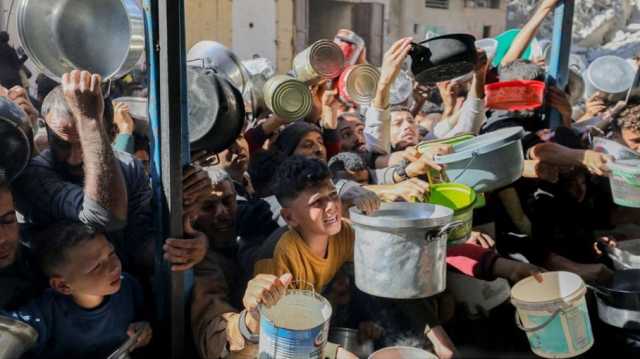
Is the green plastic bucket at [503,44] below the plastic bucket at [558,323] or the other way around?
the other way around

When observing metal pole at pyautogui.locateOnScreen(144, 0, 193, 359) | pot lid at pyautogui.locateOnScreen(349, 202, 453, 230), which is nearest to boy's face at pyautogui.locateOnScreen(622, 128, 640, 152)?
pot lid at pyautogui.locateOnScreen(349, 202, 453, 230)

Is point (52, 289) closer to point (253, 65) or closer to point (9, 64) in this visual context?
point (9, 64)

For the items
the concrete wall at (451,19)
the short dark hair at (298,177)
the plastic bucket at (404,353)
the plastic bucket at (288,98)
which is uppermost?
the concrete wall at (451,19)

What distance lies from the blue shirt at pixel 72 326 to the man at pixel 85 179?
276 mm

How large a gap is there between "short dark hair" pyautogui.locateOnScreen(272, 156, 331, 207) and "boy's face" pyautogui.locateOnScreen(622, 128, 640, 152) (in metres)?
1.99

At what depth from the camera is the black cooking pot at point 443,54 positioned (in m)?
3.07

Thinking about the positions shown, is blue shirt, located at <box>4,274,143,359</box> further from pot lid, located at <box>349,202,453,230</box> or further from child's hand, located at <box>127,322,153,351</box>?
pot lid, located at <box>349,202,453,230</box>

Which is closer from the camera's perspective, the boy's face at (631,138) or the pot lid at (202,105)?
the pot lid at (202,105)

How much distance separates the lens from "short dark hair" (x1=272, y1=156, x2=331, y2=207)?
94.1 inches

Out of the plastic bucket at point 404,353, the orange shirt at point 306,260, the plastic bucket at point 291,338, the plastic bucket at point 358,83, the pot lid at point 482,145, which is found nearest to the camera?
the plastic bucket at point 291,338

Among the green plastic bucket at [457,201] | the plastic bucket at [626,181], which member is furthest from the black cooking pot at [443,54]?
the plastic bucket at [626,181]

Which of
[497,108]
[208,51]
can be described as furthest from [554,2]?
[208,51]

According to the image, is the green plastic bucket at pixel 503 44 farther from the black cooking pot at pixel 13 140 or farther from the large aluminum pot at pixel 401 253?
the black cooking pot at pixel 13 140

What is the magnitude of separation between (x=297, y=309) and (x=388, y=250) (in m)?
0.40
